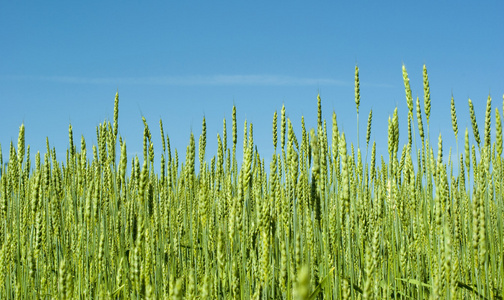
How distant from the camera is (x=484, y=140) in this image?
6.75 ft

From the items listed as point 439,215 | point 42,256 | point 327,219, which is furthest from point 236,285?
point 42,256

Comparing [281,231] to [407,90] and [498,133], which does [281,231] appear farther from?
[498,133]

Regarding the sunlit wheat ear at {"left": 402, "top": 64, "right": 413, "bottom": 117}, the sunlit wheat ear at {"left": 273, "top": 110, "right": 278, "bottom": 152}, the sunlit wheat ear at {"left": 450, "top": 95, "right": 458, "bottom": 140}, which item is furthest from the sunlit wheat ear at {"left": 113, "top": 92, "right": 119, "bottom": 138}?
the sunlit wheat ear at {"left": 450, "top": 95, "right": 458, "bottom": 140}

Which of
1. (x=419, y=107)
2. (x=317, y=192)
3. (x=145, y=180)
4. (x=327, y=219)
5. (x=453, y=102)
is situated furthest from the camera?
(x=453, y=102)

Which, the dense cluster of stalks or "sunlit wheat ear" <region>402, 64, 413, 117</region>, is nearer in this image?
the dense cluster of stalks

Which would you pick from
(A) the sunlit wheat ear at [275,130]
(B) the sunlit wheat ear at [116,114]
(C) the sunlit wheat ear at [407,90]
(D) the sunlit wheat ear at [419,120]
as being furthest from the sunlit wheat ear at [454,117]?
(B) the sunlit wheat ear at [116,114]

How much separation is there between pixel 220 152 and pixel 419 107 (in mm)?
974

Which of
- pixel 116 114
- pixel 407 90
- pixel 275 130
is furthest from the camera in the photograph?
pixel 116 114

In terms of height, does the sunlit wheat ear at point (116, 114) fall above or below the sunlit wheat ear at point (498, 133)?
above

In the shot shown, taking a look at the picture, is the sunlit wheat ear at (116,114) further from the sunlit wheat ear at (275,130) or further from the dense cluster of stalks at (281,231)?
the sunlit wheat ear at (275,130)

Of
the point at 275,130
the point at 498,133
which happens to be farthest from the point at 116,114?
the point at 498,133

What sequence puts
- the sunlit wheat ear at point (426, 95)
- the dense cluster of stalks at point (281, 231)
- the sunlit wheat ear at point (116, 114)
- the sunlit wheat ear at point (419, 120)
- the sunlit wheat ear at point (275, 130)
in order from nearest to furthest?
1. the dense cluster of stalks at point (281, 231)
2. the sunlit wheat ear at point (426, 95)
3. the sunlit wheat ear at point (419, 120)
4. the sunlit wheat ear at point (275, 130)
5. the sunlit wheat ear at point (116, 114)

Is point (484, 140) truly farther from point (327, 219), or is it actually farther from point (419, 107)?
point (327, 219)

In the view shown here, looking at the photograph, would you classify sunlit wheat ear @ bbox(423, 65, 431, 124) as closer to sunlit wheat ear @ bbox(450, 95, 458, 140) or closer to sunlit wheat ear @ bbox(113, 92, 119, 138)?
sunlit wheat ear @ bbox(450, 95, 458, 140)
